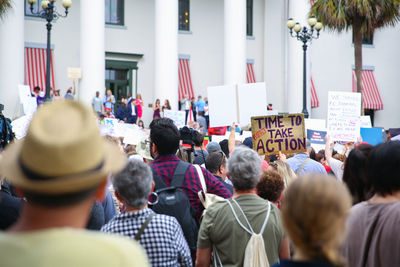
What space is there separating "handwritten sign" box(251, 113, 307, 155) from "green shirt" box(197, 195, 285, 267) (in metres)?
3.67

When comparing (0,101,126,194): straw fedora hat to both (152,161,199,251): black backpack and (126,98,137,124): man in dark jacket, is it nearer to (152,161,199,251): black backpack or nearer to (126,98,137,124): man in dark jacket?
(152,161,199,251): black backpack

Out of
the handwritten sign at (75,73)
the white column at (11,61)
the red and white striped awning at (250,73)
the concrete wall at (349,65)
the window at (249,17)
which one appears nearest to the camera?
the handwritten sign at (75,73)

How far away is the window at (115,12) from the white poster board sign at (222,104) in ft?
66.8

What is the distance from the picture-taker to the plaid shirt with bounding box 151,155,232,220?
187 inches

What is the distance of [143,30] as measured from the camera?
101 feet

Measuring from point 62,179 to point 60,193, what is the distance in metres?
0.05

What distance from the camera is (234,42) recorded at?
27562 mm

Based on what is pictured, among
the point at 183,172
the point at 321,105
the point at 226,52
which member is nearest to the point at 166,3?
the point at 226,52

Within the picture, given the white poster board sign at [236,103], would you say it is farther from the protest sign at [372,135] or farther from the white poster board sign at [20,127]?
the white poster board sign at [20,127]

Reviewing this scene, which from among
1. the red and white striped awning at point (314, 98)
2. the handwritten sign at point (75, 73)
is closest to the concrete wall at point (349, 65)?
the red and white striped awning at point (314, 98)

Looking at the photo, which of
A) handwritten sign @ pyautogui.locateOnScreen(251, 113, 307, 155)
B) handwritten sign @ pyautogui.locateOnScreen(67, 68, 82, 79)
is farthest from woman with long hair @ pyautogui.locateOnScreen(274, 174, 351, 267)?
handwritten sign @ pyautogui.locateOnScreen(67, 68, 82, 79)

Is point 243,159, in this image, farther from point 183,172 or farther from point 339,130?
point 339,130

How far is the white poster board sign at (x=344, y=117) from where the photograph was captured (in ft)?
36.0

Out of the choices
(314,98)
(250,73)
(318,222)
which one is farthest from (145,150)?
(314,98)
